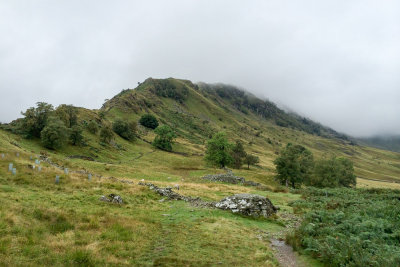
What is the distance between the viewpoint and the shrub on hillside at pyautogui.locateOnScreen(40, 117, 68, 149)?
61.6m

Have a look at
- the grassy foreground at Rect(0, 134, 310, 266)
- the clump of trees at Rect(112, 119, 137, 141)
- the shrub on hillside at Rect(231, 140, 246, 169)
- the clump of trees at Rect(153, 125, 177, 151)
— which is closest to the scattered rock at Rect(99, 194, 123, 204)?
the grassy foreground at Rect(0, 134, 310, 266)

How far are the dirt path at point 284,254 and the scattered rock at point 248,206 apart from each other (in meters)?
6.09

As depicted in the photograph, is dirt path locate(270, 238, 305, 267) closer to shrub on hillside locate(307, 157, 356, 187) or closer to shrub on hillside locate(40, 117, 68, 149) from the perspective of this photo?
shrub on hillside locate(307, 157, 356, 187)

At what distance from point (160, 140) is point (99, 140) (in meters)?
34.7

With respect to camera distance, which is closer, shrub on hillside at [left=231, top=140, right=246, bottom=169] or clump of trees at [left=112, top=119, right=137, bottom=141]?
shrub on hillside at [left=231, top=140, right=246, bottom=169]

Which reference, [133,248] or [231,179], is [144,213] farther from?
[231,179]

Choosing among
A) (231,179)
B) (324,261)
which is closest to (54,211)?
(324,261)

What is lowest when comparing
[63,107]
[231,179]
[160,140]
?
[231,179]

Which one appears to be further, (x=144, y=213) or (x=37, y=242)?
(x=144, y=213)

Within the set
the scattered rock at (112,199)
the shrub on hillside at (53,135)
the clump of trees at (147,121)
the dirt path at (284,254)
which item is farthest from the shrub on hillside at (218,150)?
the clump of trees at (147,121)

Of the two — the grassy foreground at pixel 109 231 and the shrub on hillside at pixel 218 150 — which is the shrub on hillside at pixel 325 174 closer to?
the shrub on hillside at pixel 218 150

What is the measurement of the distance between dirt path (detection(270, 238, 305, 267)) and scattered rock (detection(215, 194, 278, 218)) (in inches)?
240

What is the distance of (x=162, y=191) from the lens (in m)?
26.5

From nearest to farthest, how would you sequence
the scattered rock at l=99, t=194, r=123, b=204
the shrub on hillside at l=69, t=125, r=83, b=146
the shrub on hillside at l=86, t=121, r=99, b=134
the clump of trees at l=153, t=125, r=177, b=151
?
the scattered rock at l=99, t=194, r=123, b=204, the shrub on hillside at l=69, t=125, r=83, b=146, the shrub on hillside at l=86, t=121, r=99, b=134, the clump of trees at l=153, t=125, r=177, b=151
